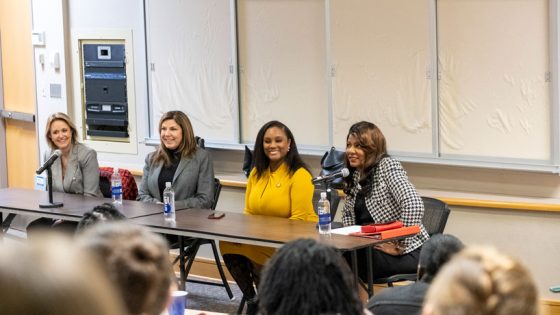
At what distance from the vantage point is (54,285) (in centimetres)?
115

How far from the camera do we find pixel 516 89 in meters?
5.69

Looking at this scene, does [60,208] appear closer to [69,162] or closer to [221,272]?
[69,162]

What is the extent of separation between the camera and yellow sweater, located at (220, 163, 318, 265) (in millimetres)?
5660

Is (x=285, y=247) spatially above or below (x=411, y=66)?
below

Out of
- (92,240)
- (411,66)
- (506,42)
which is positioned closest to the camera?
(92,240)

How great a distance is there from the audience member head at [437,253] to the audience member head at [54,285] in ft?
6.46

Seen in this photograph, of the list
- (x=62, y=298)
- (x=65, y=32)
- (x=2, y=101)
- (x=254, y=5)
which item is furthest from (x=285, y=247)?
(x=2, y=101)

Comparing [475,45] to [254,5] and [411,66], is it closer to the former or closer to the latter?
[411,66]

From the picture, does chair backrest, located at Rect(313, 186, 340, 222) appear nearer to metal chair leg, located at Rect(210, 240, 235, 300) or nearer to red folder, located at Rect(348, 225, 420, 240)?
red folder, located at Rect(348, 225, 420, 240)

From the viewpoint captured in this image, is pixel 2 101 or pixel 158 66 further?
pixel 2 101

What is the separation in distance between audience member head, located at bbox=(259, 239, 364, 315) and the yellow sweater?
10.2 ft

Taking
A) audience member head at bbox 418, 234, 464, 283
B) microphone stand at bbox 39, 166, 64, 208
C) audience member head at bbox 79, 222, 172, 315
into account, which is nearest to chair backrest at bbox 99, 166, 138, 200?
microphone stand at bbox 39, 166, 64, 208

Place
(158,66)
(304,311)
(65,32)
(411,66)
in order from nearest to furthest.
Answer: (304,311)
(411,66)
(158,66)
(65,32)

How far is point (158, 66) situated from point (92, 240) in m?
5.92
